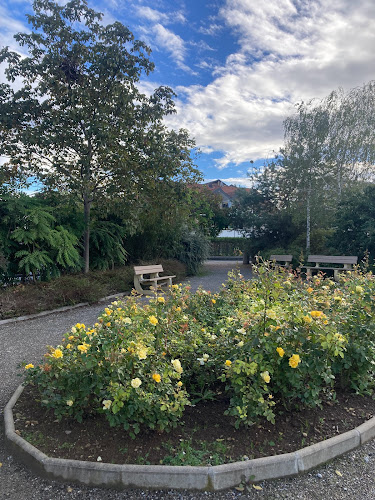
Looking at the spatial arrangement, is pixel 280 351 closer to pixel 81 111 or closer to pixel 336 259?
pixel 81 111

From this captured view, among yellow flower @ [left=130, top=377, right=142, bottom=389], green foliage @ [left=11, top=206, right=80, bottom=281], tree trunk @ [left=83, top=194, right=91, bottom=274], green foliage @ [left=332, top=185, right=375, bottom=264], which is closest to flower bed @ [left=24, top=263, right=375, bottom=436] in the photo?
yellow flower @ [left=130, top=377, right=142, bottom=389]

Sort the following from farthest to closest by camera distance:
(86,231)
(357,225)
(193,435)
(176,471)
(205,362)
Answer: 1. (357,225)
2. (86,231)
3. (205,362)
4. (193,435)
5. (176,471)

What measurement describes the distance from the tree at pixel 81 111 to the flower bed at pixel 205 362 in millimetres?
6479

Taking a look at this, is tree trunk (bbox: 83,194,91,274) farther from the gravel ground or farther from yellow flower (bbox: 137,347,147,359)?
yellow flower (bbox: 137,347,147,359)

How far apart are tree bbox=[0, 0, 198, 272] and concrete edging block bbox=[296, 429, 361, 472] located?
7539 millimetres

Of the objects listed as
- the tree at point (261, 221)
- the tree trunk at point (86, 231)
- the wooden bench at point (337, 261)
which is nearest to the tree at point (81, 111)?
the tree trunk at point (86, 231)

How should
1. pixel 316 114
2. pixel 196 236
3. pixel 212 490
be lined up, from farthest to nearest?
pixel 316 114, pixel 196 236, pixel 212 490

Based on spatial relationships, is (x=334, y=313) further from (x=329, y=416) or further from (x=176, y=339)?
(x=176, y=339)

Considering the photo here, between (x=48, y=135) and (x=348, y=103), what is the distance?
14567 mm

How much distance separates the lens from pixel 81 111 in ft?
26.9

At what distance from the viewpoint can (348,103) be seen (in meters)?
16.4

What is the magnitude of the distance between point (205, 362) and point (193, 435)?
527mm

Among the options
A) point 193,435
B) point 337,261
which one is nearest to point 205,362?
point 193,435

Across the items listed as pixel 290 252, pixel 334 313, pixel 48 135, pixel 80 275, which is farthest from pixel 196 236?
pixel 334 313
